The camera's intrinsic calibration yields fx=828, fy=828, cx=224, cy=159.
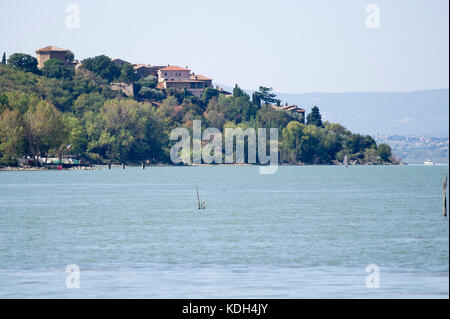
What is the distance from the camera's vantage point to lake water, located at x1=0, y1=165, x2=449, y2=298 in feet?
93.0

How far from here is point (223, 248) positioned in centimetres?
3959

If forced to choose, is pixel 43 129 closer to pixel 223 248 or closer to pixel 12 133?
pixel 12 133

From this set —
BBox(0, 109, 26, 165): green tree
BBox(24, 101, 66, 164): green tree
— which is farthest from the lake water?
BBox(24, 101, 66, 164): green tree

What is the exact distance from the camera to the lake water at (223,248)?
28.4 m

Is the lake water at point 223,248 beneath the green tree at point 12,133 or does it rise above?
beneath

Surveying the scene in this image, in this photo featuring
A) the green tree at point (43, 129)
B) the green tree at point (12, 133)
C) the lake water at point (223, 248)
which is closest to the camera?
the lake water at point (223, 248)

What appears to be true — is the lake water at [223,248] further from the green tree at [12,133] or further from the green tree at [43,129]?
the green tree at [43,129]

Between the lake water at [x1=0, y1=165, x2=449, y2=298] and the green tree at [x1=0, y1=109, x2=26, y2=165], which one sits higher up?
the green tree at [x1=0, y1=109, x2=26, y2=165]

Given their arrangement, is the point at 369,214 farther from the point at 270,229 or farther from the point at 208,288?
the point at 208,288

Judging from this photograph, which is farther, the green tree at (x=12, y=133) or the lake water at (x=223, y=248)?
the green tree at (x=12, y=133)

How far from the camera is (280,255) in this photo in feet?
121

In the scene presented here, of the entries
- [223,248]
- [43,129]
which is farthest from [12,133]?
[223,248]

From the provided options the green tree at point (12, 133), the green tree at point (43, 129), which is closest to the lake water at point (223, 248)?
the green tree at point (12, 133)

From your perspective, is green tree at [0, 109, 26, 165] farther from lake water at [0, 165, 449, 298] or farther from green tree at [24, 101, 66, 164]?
lake water at [0, 165, 449, 298]
